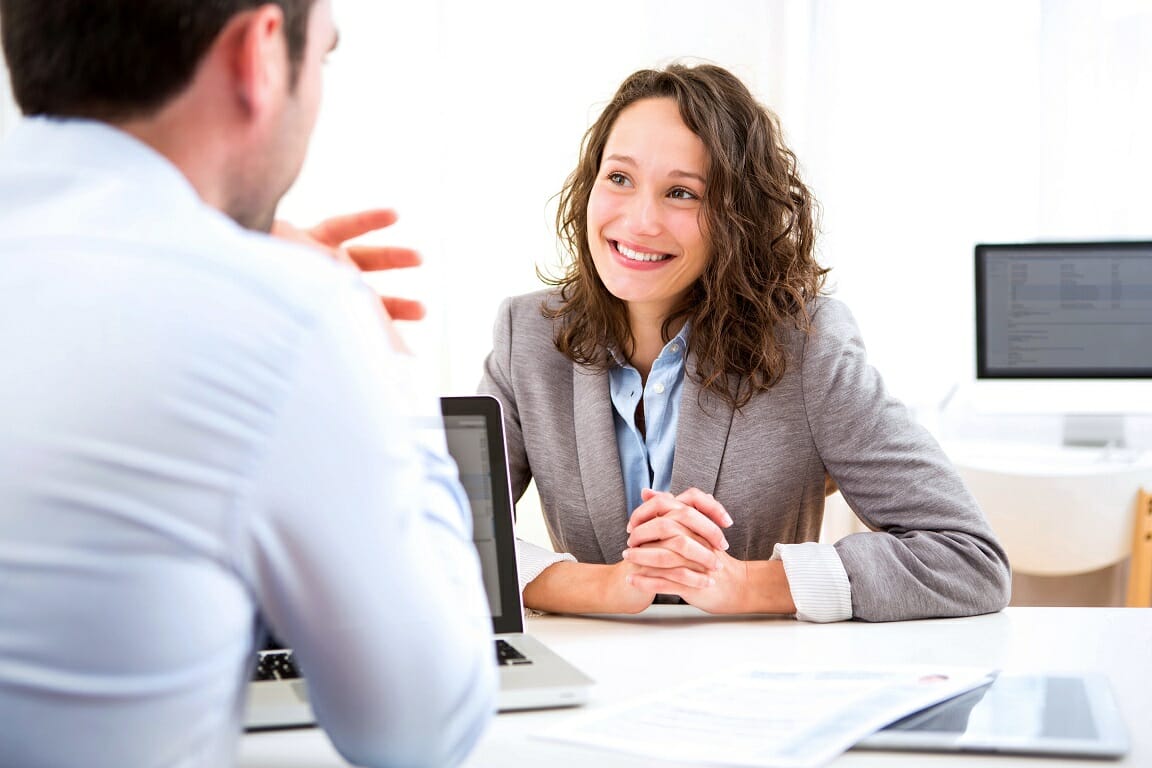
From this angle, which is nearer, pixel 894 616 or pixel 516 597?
pixel 516 597

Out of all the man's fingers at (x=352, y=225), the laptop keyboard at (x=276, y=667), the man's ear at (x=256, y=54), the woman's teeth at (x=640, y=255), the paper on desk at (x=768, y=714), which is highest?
the man's ear at (x=256, y=54)

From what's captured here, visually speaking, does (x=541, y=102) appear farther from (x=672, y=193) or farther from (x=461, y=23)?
(x=672, y=193)

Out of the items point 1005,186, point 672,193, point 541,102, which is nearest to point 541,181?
point 541,102

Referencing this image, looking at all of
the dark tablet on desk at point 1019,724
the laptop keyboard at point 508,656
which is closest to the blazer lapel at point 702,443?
the laptop keyboard at point 508,656

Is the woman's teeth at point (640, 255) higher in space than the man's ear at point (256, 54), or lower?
lower

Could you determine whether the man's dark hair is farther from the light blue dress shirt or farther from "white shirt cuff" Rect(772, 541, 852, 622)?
"white shirt cuff" Rect(772, 541, 852, 622)

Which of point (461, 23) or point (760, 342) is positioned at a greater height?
point (461, 23)

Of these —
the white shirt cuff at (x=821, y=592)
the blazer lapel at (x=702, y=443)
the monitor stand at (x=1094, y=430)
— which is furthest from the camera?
the monitor stand at (x=1094, y=430)

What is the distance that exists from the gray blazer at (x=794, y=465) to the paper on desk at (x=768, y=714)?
0.30 meters

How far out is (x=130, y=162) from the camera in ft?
1.93

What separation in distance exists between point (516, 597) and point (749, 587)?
290mm

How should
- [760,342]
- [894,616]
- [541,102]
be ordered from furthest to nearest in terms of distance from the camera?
[541,102] < [760,342] < [894,616]

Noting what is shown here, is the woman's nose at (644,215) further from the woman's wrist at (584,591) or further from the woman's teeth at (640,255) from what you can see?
the woman's wrist at (584,591)

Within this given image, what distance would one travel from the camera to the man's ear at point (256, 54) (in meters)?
0.59
